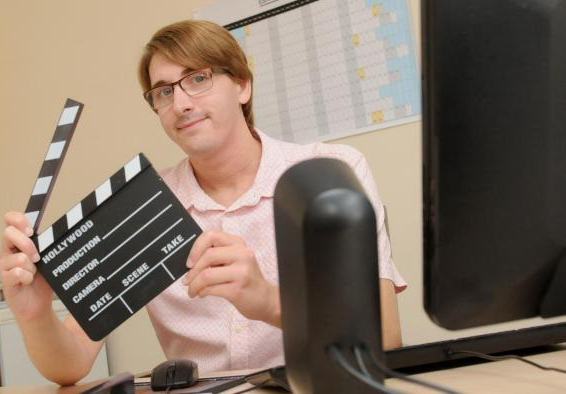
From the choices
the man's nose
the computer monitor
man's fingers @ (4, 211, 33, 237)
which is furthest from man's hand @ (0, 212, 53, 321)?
the computer monitor

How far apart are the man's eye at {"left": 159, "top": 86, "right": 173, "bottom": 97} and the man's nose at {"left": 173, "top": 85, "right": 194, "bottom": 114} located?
0.04 metres

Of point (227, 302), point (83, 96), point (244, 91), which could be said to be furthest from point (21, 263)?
point (83, 96)

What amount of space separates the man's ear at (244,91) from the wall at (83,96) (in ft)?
1.60

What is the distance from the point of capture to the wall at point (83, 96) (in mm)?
2428

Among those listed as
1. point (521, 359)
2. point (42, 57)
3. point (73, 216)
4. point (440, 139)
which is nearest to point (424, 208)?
point (440, 139)

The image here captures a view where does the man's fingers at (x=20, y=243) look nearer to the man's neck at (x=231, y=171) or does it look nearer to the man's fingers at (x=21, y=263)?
the man's fingers at (x=21, y=263)

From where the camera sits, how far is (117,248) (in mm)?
1048

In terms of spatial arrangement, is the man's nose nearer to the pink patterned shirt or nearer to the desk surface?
the pink patterned shirt

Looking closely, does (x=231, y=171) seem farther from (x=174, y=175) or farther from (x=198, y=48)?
(x=198, y=48)

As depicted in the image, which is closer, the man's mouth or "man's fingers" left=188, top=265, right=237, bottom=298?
"man's fingers" left=188, top=265, right=237, bottom=298

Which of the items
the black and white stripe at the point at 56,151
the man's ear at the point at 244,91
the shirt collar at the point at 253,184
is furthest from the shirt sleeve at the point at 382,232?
the black and white stripe at the point at 56,151

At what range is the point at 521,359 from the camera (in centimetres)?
84

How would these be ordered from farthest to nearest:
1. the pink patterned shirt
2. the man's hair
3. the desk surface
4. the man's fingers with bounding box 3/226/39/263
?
the man's hair → the pink patterned shirt → the man's fingers with bounding box 3/226/39/263 → the desk surface

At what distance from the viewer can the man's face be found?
1497mm
